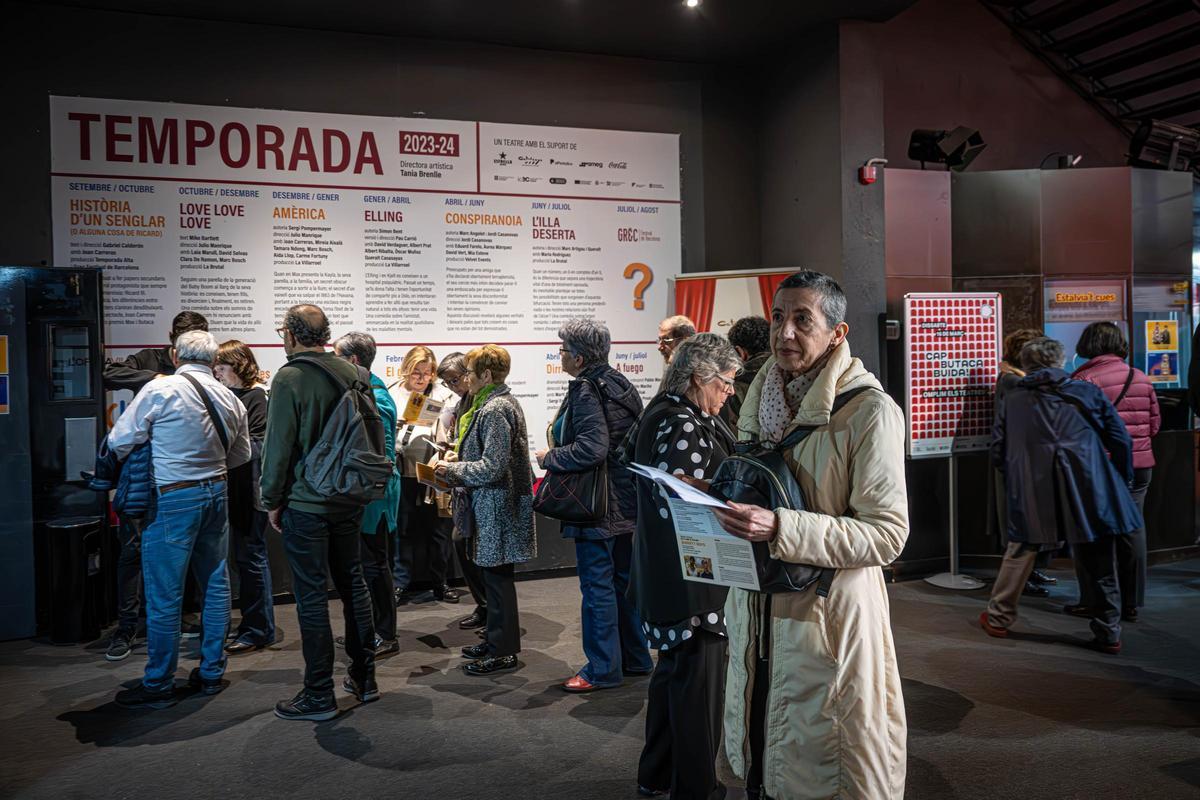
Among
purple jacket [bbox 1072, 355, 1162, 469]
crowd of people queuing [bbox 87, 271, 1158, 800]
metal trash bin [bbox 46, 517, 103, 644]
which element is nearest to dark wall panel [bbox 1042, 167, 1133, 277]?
purple jacket [bbox 1072, 355, 1162, 469]

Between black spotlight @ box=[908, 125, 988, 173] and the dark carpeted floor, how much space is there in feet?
11.4

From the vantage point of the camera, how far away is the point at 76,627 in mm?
5047

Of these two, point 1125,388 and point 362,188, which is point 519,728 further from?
point 1125,388

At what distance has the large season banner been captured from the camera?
5.67 m

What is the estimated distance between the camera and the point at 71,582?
5031mm

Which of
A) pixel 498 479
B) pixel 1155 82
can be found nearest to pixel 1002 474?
pixel 498 479

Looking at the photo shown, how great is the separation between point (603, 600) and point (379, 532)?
4.33 ft

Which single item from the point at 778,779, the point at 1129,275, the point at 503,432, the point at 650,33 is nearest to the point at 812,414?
the point at 778,779

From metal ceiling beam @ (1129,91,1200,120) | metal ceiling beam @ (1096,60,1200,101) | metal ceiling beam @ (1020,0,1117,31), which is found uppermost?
metal ceiling beam @ (1020,0,1117,31)

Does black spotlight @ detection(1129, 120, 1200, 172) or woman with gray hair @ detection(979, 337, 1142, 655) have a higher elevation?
black spotlight @ detection(1129, 120, 1200, 172)

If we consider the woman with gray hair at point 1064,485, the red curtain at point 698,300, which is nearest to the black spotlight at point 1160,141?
the woman with gray hair at point 1064,485

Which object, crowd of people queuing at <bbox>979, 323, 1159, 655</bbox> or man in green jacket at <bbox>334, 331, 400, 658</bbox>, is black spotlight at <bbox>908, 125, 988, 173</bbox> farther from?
man in green jacket at <bbox>334, 331, 400, 658</bbox>

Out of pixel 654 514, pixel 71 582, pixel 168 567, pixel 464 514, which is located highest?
pixel 654 514

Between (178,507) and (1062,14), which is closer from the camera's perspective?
(178,507)
